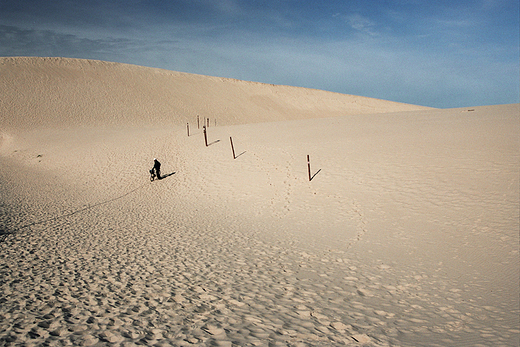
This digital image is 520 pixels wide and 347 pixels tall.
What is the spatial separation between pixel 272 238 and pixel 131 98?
131ft

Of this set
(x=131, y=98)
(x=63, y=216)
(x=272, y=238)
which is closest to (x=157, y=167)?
(x=63, y=216)

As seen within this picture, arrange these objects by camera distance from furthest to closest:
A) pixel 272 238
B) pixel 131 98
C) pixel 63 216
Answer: pixel 131 98 → pixel 63 216 → pixel 272 238

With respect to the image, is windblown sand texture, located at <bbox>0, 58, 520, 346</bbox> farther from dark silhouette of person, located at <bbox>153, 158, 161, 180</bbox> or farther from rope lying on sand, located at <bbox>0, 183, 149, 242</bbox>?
dark silhouette of person, located at <bbox>153, 158, 161, 180</bbox>

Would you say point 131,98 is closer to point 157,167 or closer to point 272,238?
point 157,167

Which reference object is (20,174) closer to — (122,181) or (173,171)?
(122,181)

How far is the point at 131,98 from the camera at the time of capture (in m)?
43.6

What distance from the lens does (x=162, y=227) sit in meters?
11.1

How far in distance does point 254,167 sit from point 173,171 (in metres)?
5.02

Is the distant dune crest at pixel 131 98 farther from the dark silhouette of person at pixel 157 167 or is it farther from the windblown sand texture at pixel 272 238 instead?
the dark silhouette of person at pixel 157 167

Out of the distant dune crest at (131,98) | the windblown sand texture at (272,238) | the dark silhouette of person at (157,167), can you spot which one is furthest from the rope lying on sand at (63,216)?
the distant dune crest at (131,98)

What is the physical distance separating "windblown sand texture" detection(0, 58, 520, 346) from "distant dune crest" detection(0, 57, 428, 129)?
1229cm

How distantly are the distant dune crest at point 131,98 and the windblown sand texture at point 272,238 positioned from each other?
1229 cm

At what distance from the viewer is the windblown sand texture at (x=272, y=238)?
4.91 metres

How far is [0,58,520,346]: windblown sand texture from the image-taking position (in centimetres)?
491
